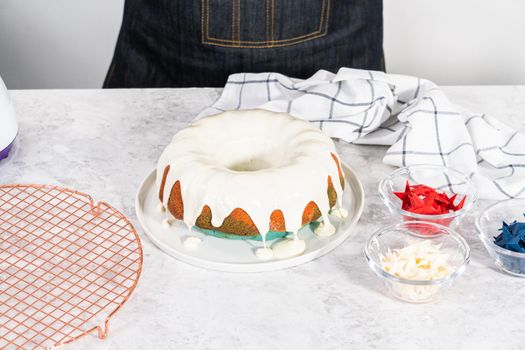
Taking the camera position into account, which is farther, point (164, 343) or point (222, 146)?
point (222, 146)

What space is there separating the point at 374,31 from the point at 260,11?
27 cm

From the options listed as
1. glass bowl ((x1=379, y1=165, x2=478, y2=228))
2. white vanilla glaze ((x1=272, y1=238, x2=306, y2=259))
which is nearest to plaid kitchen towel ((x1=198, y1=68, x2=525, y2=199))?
glass bowl ((x1=379, y1=165, x2=478, y2=228))

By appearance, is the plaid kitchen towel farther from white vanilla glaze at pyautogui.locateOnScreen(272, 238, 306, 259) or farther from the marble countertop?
white vanilla glaze at pyautogui.locateOnScreen(272, 238, 306, 259)

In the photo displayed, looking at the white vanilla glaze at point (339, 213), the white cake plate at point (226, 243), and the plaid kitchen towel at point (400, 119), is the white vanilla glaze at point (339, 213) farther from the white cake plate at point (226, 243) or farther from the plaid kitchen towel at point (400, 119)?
the plaid kitchen towel at point (400, 119)

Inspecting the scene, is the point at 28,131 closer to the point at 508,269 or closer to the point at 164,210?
the point at 164,210

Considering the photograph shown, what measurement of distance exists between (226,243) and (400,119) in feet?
1.25

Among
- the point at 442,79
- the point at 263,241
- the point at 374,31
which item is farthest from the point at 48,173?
the point at 442,79

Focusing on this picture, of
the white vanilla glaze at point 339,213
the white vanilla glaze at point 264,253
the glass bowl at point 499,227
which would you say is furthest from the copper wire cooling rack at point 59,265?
the glass bowl at point 499,227

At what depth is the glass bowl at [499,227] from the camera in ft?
3.31

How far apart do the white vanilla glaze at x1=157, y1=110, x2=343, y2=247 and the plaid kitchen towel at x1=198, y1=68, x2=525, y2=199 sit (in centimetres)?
15

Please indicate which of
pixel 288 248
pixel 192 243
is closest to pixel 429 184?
pixel 288 248

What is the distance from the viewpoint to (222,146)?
1156mm

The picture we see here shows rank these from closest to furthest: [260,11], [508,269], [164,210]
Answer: [508,269] → [164,210] → [260,11]

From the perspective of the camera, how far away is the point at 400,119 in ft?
4.17
